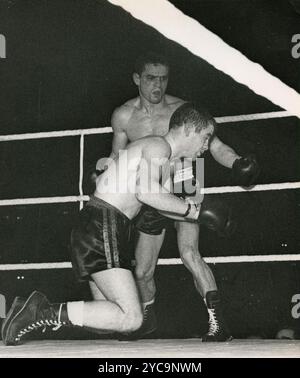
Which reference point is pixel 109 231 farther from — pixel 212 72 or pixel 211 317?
pixel 212 72

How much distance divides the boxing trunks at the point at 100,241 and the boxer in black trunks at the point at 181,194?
0.25 meters

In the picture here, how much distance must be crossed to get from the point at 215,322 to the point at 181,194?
0.57m

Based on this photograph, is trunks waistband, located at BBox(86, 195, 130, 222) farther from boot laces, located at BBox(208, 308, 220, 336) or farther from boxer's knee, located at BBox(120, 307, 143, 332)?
boot laces, located at BBox(208, 308, 220, 336)

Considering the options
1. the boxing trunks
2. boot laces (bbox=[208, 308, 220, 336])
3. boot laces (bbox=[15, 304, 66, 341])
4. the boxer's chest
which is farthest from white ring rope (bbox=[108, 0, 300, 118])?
boot laces (bbox=[15, 304, 66, 341])

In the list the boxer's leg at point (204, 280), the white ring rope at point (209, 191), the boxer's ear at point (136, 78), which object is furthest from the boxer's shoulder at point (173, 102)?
the boxer's leg at point (204, 280)

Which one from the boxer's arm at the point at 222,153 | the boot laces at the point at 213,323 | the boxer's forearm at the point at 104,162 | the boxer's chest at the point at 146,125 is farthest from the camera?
the boxer's chest at the point at 146,125

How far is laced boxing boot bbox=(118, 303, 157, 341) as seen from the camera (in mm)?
3191

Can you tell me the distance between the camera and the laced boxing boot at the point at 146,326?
3191 mm

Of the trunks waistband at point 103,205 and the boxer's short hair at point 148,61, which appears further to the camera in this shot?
the boxer's short hair at point 148,61

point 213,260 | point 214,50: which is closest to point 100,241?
point 213,260

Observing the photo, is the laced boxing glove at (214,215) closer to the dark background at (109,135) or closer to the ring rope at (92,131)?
the dark background at (109,135)

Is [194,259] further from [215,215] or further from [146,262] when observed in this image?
[215,215]

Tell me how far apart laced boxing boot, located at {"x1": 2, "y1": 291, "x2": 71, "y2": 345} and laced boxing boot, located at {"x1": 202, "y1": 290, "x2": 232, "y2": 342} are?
63 cm

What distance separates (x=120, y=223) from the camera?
2.86m
